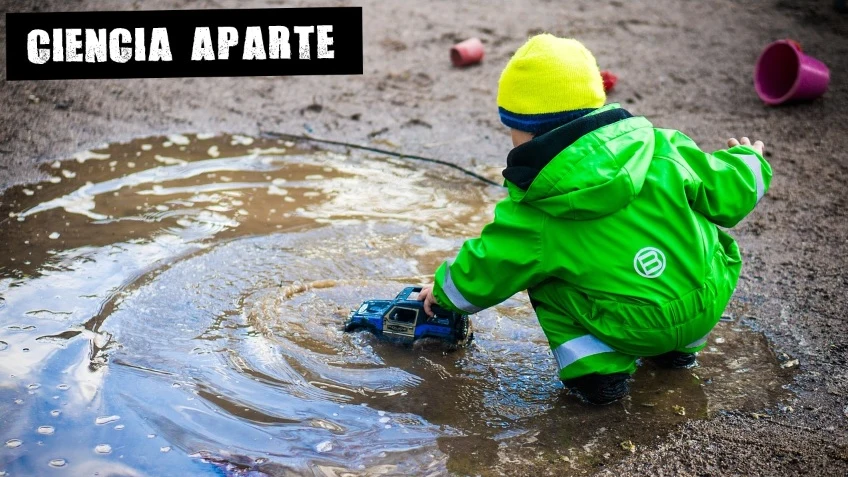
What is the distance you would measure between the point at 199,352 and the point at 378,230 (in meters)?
1.43

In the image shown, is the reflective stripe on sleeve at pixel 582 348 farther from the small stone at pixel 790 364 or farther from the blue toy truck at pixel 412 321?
the small stone at pixel 790 364

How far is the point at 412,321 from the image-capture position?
3.36m

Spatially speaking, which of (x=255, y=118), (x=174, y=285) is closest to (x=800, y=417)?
(x=174, y=285)

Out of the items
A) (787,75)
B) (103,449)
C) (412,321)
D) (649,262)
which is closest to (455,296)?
(412,321)

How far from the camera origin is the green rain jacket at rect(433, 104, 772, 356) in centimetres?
273

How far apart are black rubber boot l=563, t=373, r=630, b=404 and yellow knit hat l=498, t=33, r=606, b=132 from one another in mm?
913

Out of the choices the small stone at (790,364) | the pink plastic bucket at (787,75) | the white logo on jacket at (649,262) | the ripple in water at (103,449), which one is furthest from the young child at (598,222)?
the pink plastic bucket at (787,75)

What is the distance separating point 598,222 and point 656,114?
361 centimetres

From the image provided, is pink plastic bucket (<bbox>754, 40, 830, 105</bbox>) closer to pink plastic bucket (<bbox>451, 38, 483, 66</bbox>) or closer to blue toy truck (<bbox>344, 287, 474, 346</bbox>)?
pink plastic bucket (<bbox>451, 38, 483, 66</bbox>)

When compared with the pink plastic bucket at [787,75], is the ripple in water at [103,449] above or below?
below

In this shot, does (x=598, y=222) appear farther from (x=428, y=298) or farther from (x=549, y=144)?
(x=428, y=298)

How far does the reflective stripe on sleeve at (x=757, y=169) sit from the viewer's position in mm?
3008

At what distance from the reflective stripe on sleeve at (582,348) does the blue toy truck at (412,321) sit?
1.62ft

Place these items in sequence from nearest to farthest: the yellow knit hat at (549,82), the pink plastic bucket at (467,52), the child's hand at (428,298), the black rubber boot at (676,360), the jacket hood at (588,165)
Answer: the jacket hood at (588,165) → the yellow knit hat at (549,82) → the child's hand at (428,298) → the black rubber boot at (676,360) → the pink plastic bucket at (467,52)
